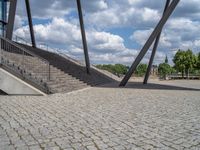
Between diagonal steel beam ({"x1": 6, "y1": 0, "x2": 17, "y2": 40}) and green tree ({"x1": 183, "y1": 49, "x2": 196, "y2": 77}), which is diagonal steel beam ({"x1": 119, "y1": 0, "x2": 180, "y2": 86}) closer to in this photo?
diagonal steel beam ({"x1": 6, "y1": 0, "x2": 17, "y2": 40})

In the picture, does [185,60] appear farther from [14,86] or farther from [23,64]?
[14,86]

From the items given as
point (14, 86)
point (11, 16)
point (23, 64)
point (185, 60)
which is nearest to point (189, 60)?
point (185, 60)

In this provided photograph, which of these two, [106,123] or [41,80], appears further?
[41,80]

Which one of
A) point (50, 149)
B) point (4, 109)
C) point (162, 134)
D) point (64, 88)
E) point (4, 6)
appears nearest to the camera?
point (50, 149)

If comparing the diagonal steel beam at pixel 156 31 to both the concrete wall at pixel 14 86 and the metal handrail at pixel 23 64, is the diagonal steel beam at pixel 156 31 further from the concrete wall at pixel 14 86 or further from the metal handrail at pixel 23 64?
the concrete wall at pixel 14 86

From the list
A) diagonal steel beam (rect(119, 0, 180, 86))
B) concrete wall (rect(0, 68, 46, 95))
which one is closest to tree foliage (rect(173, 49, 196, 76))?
diagonal steel beam (rect(119, 0, 180, 86))

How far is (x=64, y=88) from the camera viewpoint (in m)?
17.5

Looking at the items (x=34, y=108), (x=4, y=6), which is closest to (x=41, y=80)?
(x=34, y=108)

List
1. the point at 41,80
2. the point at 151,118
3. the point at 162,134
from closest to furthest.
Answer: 1. the point at 162,134
2. the point at 151,118
3. the point at 41,80

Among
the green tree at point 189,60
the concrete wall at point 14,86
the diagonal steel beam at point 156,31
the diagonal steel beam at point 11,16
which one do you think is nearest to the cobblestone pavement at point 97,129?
the concrete wall at point 14,86

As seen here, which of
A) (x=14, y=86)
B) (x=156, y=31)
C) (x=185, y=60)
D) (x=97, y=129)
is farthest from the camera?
(x=185, y=60)

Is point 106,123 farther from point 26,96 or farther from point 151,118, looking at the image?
point 26,96

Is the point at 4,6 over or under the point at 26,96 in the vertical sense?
over

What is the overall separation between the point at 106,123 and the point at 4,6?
1271 inches
